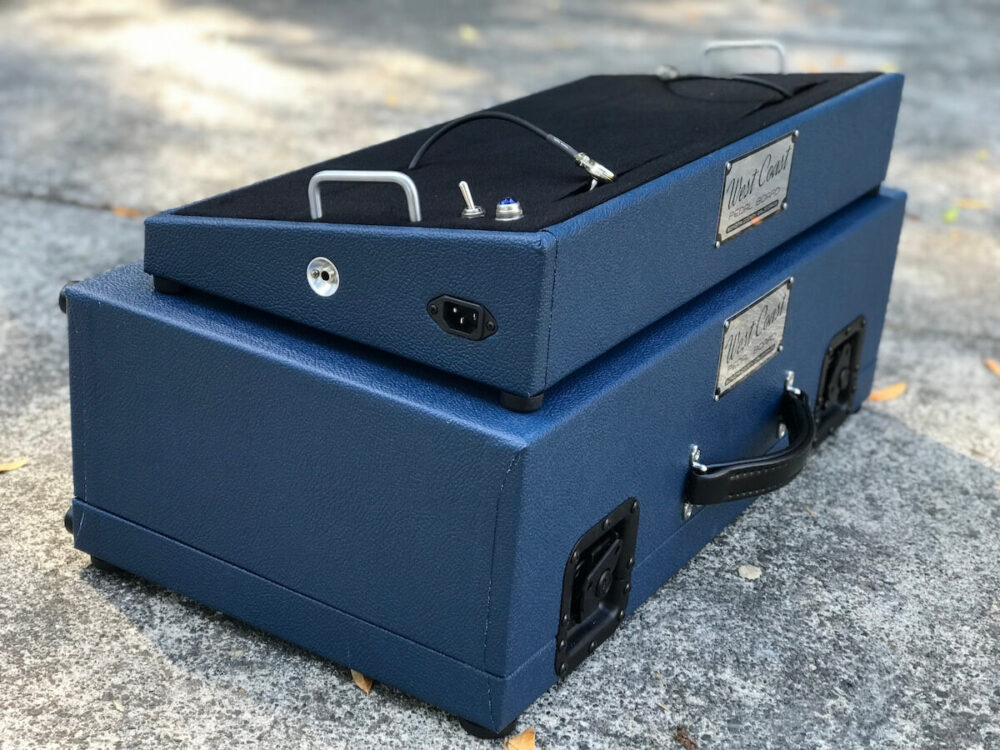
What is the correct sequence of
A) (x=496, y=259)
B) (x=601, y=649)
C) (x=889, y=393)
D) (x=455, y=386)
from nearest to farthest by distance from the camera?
1. (x=496, y=259)
2. (x=455, y=386)
3. (x=601, y=649)
4. (x=889, y=393)

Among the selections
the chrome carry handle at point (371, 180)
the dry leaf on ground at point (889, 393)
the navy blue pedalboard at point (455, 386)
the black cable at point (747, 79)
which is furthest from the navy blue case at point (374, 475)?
the dry leaf on ground at point (889, 393)

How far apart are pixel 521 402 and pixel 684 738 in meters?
0.43

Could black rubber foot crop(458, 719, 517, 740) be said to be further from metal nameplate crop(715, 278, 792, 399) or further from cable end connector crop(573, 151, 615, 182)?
cable end connector crop(573, 151, 615, 182)

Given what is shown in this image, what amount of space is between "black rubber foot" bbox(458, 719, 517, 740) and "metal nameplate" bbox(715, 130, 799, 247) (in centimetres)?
59

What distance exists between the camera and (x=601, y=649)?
5.04 feet

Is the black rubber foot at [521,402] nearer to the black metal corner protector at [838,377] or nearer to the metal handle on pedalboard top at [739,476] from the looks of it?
the metal handle on pedalboard top at [739,476]

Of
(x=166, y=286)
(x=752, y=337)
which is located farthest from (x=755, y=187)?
(x=166, y=286)

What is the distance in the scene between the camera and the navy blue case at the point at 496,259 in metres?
1.22

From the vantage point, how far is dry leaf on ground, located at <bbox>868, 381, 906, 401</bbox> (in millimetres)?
2207

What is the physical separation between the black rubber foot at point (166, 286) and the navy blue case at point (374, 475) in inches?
→ 0.6

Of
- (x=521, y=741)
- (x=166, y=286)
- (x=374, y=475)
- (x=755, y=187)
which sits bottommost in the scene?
(x=521, y=741)

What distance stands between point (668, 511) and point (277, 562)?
47 cm

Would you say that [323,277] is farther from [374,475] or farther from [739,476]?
[739,476]

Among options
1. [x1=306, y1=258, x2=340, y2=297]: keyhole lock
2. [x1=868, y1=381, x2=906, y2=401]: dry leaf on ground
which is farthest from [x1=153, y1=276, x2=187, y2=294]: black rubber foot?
[x1=868, y1=381, x2=906, y2=401]: dry leaf on ground
